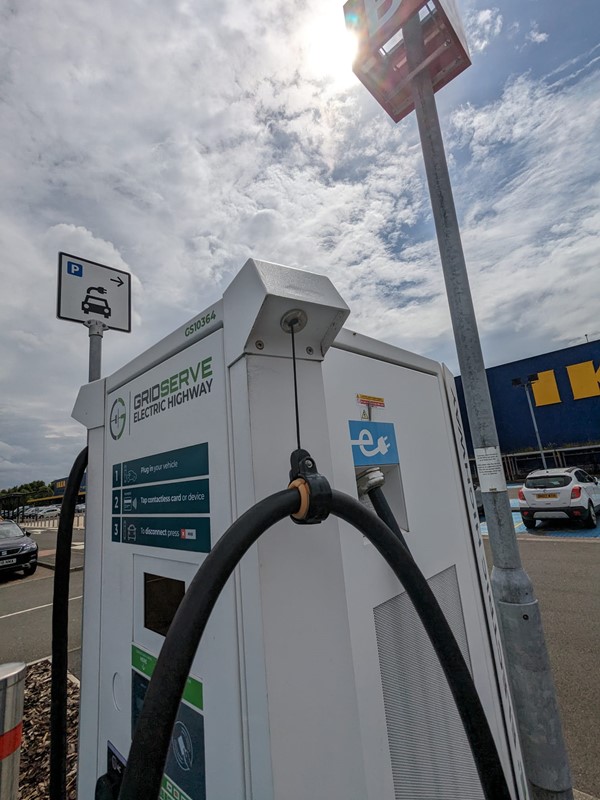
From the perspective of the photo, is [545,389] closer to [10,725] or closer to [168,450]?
[168,450]

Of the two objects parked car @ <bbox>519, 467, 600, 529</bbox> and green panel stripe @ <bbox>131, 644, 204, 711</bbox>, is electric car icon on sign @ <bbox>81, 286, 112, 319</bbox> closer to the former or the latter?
green panel stripe @ <bbox>131, 644, 204, 711</bbox>

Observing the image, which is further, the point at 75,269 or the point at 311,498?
the point at 75,269

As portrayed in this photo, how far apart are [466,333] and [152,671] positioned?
2.25 m

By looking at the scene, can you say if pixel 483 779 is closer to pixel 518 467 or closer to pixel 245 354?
pixel 245 354

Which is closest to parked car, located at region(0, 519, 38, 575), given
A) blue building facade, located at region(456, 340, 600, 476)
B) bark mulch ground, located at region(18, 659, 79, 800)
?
bark mulch ground, located at region(18, 659, 79, 800)

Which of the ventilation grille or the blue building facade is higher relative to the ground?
the blue building facade

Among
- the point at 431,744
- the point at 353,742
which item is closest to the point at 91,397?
the point at 353,742

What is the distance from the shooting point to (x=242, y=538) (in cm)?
66

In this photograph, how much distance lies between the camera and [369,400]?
131 cm

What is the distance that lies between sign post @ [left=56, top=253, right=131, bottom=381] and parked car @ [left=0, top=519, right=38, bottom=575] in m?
9.99

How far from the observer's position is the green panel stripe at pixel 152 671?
3.14ft

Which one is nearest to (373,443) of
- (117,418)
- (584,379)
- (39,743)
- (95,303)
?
(117,418)

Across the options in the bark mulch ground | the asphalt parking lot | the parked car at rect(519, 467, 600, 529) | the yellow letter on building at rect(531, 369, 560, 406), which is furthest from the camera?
the yellow letter on building at rect(531, 369, 560, 406)

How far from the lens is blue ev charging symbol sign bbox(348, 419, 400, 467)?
47.6 inches
